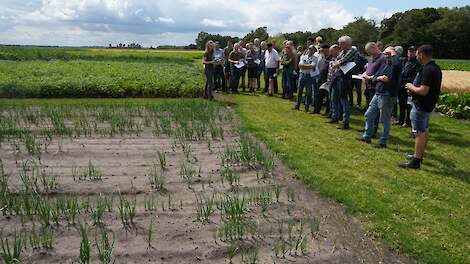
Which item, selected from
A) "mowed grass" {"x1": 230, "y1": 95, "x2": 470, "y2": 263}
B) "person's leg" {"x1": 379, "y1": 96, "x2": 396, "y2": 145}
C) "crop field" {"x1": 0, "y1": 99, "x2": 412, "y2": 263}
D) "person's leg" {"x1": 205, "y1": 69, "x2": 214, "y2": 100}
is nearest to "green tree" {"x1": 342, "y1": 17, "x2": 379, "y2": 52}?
"person's leg" {"x1": 205, "y1": 69, "x2": 214, "y2": 100}

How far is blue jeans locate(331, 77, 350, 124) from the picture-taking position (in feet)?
33.6

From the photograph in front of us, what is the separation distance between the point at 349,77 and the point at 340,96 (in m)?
0.59

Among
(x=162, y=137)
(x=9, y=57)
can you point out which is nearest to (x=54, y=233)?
(x=162, y=137)

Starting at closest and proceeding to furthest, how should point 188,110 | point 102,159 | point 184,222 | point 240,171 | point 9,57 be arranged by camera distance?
point 184,222, point 240,171, point 102,159, point 188,110, point 9,57

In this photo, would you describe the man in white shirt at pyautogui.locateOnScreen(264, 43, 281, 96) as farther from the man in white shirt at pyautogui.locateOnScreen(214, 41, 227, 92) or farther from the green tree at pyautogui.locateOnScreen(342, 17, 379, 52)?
the green tree at pyautogui.locateOnScreen(342, 17, 379, 52)

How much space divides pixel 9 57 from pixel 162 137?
1595 inches

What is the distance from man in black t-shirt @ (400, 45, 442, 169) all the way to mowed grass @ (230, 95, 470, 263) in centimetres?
41

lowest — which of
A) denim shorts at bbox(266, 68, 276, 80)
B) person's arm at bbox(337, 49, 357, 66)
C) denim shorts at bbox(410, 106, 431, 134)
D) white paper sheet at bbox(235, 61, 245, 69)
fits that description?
denim shorts at bbox(410, 106, 431, 134)

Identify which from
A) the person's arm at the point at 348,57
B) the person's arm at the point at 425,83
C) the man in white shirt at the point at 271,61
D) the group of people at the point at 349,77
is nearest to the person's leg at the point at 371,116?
the group of people at the point at 349,77

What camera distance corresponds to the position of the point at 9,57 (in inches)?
1704

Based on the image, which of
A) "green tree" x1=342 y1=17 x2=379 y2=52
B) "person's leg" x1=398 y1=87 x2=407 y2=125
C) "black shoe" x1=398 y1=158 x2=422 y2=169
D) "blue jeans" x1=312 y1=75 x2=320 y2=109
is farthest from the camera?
"green tree" x1=342 y1=17 x2=379 y2=52

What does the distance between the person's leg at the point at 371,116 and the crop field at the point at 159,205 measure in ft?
7.80

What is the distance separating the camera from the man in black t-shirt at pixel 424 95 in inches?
282

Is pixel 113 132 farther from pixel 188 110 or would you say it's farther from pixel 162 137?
pixel 188 110
